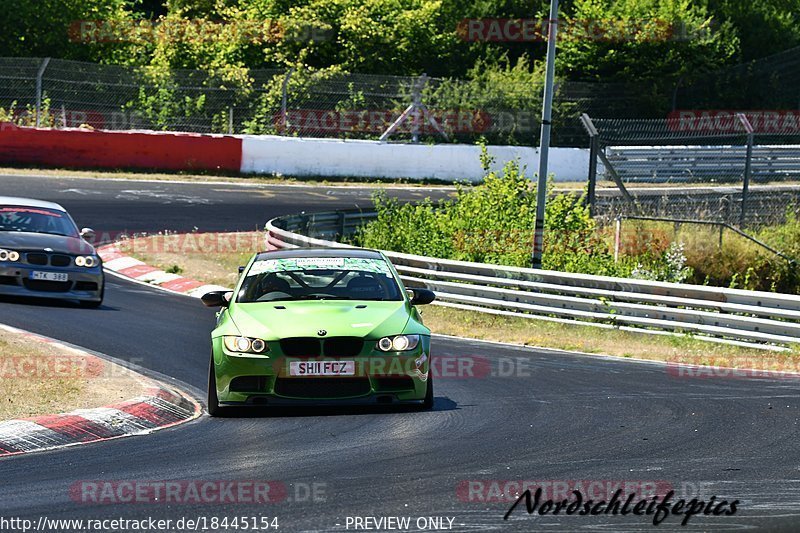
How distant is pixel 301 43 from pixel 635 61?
1186 centimetres

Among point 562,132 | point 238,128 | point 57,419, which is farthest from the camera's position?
point 562,132

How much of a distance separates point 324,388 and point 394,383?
0.55 metres

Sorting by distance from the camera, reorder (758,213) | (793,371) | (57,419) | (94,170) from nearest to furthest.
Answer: (57,419) → (793,371) → (758,213) → (94,170)

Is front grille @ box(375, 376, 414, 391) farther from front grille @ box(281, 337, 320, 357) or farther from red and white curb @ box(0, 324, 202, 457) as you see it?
red and white curb @ box(0, 324, 202, 457)

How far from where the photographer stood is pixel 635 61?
148 feet

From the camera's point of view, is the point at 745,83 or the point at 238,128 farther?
the point at 745,83

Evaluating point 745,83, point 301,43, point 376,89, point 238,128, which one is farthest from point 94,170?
point 745,83

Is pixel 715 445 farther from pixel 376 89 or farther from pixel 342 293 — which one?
pixel 376 89

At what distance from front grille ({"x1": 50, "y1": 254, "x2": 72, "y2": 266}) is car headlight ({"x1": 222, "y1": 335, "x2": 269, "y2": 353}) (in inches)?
310

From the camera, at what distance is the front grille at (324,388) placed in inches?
389

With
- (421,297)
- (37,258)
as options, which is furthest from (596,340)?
(37,258)

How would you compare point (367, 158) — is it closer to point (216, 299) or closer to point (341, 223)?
point (341, 223)

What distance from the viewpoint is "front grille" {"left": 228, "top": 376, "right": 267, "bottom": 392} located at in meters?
9.90

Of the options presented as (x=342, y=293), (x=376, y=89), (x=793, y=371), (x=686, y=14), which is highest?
(x=686, y=14)
